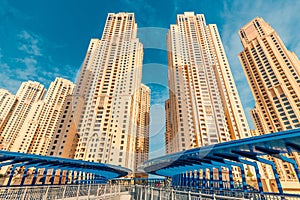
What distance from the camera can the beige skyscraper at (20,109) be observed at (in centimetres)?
7200

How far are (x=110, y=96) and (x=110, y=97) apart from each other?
15.2 inches

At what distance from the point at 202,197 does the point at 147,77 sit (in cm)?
679

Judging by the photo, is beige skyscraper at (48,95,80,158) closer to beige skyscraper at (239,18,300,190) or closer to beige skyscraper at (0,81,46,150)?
beige skyscraper at (0,81,46,150)

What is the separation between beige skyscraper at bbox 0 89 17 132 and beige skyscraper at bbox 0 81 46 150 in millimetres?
1671

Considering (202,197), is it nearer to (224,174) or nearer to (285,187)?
(285,187)

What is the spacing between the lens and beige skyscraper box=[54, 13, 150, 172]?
159ft

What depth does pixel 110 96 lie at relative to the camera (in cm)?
Result: 5788

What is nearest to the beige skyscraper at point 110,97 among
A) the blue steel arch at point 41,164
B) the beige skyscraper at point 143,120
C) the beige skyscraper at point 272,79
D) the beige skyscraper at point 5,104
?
the beige skyscraper at point 143,120

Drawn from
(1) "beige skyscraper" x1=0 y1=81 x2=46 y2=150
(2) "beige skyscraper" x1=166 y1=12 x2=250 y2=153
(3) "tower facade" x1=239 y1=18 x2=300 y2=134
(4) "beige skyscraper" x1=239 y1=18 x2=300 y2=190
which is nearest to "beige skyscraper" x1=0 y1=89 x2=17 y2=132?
(1) "beige skyscraper" x1=0 y1=81 x2=46 y2=150

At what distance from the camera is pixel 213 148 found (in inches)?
358

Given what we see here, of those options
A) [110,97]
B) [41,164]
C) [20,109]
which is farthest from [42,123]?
[41,164]

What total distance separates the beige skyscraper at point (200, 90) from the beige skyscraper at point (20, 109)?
73763 mm

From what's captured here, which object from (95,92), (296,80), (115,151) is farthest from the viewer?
(95,92)

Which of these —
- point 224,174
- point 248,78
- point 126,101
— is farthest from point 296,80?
point 126,101
